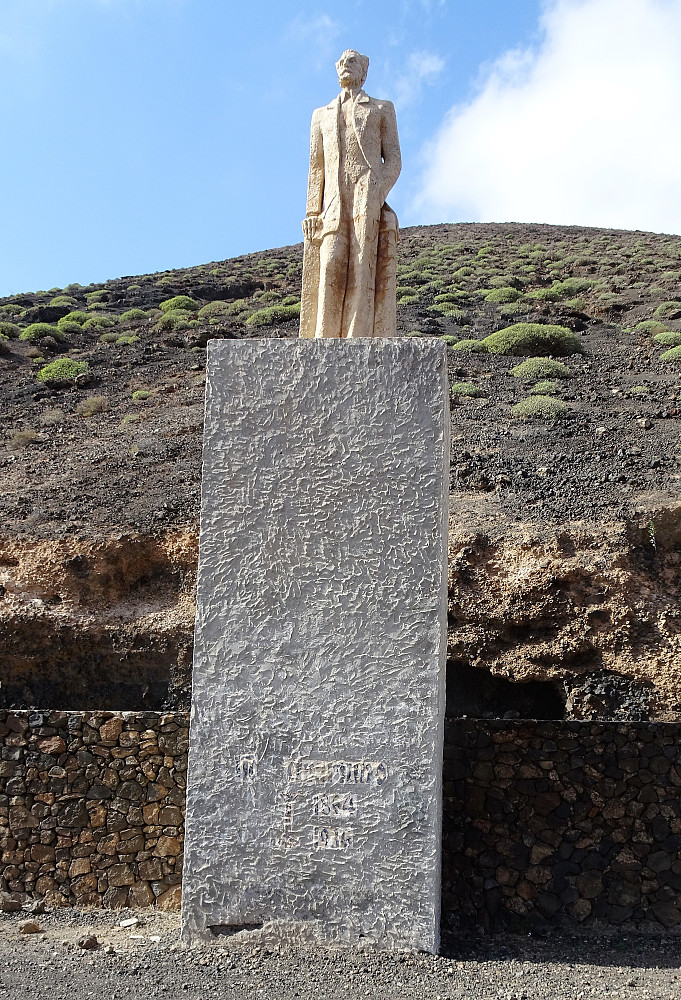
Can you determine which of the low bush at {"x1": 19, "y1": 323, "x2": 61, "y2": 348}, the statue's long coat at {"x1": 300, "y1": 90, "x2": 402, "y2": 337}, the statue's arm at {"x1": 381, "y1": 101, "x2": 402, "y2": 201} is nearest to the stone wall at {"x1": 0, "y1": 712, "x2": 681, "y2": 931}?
the statue's long coat at {"x1": 300, "y1": 90, "x2": 402, "y2": 337}

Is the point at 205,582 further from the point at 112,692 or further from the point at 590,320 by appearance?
the point at 590,320

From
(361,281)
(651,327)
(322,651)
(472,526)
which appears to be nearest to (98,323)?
(651,327)

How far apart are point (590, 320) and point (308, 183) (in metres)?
14.9

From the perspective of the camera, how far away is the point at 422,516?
17.4ft

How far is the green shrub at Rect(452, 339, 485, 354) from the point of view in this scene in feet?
59.6

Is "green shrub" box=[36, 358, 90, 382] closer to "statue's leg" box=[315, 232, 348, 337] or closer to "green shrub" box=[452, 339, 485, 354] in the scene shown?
"green shrub" box=[452, 339, 485, 354]

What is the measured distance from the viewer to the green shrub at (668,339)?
58.4 feet

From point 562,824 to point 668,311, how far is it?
53.6 feet

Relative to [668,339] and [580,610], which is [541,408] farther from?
[580,610]

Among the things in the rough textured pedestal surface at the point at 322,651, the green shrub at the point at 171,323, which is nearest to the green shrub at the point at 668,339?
the green shrub at the point at 171,323

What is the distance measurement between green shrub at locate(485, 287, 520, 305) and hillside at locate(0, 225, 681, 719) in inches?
86.5

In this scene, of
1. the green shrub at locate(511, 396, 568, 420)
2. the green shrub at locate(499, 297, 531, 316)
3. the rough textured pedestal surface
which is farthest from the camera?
the green shrub at locate(499, 297, 531, 316)

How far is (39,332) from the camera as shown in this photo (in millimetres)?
22016

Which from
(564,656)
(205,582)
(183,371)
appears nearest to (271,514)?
(205,582)
